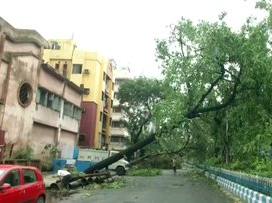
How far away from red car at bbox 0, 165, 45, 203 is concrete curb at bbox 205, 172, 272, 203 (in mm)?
7257

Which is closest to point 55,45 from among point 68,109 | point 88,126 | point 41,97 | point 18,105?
point 88,126

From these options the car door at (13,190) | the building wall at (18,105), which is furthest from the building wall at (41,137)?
the car door at (13,190)

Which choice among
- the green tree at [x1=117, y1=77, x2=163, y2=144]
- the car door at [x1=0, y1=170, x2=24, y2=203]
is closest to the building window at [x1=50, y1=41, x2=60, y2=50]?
the green tree at [x1=117, y1=77, x2=163, y2=144]

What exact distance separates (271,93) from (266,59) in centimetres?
294

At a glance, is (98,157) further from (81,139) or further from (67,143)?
(81,139)

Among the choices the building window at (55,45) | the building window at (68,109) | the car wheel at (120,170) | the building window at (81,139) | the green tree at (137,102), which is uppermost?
the building window at (55,45)

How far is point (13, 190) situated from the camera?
39.9ft

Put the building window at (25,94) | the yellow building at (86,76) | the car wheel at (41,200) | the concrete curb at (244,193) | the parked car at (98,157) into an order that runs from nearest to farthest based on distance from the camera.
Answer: the car wheel at (41,200) → the concrete curb at (244,193) → the building window at (25,94) → the parked car at (98,157) → the yellow building at (86,76)

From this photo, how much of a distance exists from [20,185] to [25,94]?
23068 mm

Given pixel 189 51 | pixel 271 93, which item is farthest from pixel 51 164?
pixel 271 93

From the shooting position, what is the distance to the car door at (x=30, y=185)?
13.0m

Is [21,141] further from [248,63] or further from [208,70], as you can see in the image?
[248,63]

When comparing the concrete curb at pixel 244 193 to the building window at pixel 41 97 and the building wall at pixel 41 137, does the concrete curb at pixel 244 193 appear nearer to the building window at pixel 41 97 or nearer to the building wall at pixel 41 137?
the building wall at pixel 41 137

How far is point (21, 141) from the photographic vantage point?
3416cm
